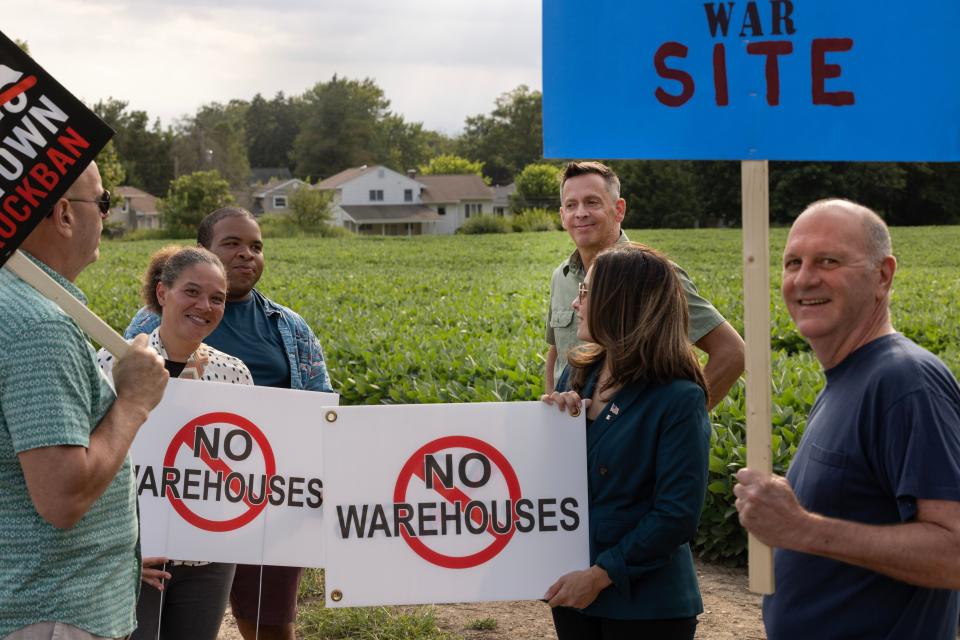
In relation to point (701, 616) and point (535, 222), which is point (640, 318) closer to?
point (701, 616)

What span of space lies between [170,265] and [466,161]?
106754mm

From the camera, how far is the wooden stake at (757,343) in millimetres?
2469

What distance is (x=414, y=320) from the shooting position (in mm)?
11953

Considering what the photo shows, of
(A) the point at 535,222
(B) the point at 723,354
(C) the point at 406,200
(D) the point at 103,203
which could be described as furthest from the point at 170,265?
(C) the point at 406,200

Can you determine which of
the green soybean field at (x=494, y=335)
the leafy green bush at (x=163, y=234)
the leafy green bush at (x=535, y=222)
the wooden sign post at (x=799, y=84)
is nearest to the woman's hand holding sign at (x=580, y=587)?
the wooden sign post at (x=799, y=84)

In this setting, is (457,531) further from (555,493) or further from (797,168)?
(797,168)

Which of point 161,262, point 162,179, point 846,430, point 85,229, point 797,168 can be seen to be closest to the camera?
point 846,430

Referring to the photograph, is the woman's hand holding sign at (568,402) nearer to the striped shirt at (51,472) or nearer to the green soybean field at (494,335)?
the striped shirt at (51,472)

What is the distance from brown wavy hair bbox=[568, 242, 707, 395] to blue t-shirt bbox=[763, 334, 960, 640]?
21.6 inches

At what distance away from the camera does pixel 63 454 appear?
2.26m

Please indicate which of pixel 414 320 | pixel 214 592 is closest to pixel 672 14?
pixel 214 592

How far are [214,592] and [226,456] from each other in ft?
1.62

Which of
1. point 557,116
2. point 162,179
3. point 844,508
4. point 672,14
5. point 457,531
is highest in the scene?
point 162,179

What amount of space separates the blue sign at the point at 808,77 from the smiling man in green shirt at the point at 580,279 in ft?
4.97
